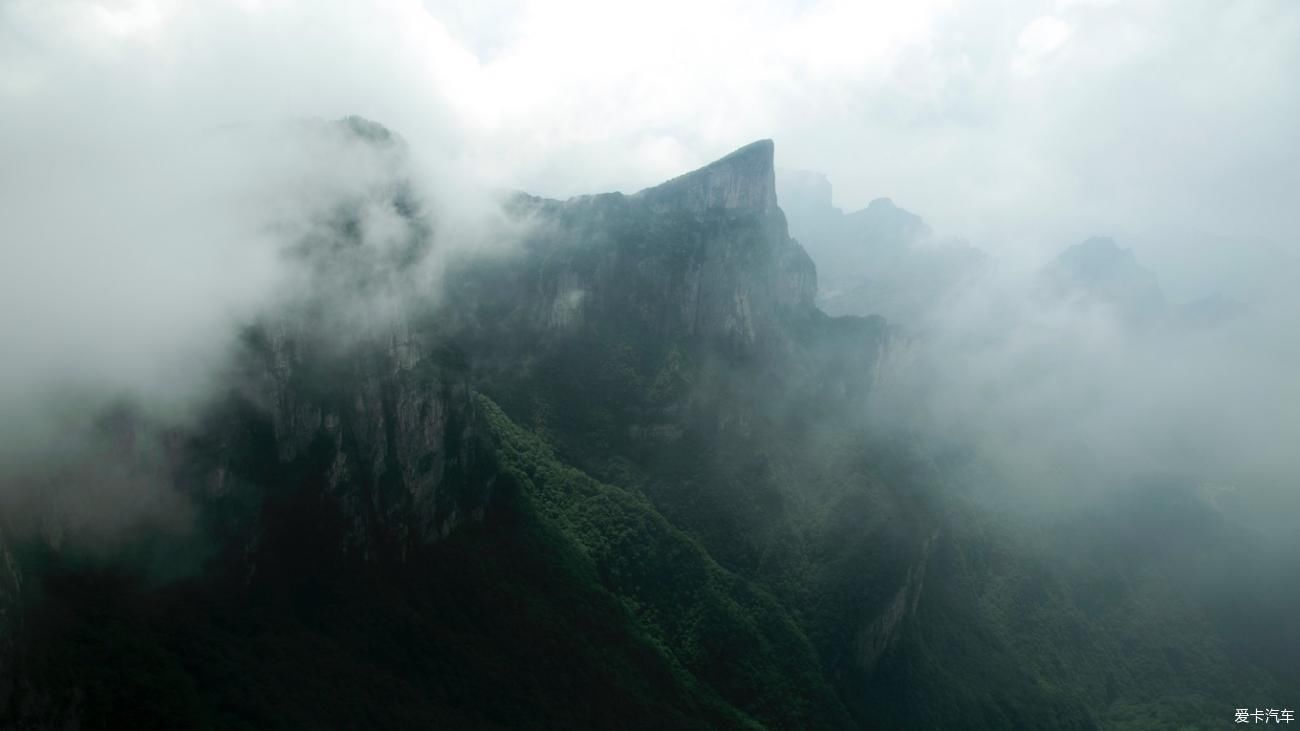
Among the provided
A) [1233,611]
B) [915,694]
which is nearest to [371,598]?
[915,694]

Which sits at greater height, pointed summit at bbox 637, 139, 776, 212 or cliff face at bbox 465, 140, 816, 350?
pointed summit at bbox 637, 139, 776, 212

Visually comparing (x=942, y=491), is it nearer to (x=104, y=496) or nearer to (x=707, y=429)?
(x=707, y=429)

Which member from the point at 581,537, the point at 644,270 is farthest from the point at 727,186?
the point at 581,537

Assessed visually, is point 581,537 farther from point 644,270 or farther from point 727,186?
point 727,186

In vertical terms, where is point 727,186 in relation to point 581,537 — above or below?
above

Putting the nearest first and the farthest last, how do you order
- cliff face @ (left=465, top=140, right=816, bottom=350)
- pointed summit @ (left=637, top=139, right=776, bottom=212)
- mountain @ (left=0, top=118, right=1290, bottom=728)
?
mountain @ (left=0, top=118, right=1290, bottom=728), cliff face @ (left=465, top=140, right=816, bottom=350), pointed summit @ (left=637, top=139, right=776, bottom=212)

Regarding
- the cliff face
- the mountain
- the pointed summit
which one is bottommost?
the mountain
